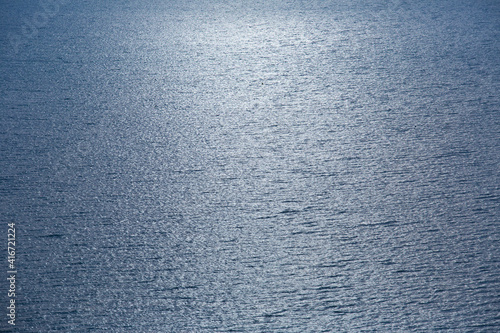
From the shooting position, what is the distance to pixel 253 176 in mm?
1245

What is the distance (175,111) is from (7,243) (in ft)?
2.18

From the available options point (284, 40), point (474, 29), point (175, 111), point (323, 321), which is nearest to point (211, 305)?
point (323, 321)

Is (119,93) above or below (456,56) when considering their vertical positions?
below

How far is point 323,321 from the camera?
84 centimetres

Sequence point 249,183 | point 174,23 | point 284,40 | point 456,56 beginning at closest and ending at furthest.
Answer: point 249,183 → point 456,56 → point 284,40 → point 174,23

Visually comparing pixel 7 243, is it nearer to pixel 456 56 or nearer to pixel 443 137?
pixel 443 137

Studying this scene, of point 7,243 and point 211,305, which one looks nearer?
point 211,305

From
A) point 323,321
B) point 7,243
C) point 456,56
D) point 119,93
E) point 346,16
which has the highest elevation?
point 346,16

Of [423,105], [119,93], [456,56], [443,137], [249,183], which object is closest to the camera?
[249,183]

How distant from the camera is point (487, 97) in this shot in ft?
5.20

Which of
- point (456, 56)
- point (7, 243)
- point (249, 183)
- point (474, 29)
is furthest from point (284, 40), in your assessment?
point (7, 243)

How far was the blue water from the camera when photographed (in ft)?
2.93

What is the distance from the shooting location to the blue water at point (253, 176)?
892 millimetres

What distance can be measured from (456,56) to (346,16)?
598 mm
